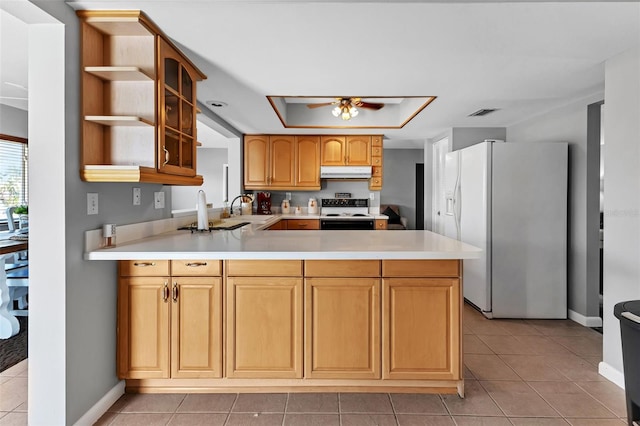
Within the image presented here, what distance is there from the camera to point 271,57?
7.94ft

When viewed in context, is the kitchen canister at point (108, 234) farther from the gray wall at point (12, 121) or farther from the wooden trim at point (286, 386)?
the gray wall at point (12, 121)

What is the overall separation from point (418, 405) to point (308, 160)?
3.88m

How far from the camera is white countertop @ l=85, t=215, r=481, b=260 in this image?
196 cm

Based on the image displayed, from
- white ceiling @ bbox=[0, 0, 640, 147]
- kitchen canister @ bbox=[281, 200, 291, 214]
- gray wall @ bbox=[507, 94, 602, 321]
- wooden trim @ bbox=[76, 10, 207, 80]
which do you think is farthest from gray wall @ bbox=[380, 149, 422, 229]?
wooden trim @ bbox=[76, 10, 207, 80]

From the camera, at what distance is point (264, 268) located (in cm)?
211

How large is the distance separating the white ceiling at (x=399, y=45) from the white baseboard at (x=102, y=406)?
→ 2022 mm

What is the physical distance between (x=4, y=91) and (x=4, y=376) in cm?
283

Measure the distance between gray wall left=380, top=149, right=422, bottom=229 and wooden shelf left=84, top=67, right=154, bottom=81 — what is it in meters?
5.99

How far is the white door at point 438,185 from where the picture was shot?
5.20m

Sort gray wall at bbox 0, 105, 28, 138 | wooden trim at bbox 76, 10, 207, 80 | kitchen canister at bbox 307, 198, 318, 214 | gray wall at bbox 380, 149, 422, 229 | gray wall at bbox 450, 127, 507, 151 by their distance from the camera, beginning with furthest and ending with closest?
gray wall at bbox 380, 149, 422, 229 < kitchen canister at bbox 307, 198, 318, 214 < gray wall at bbox 450, 127, 507, 151 < gray wall at bbox 0, 105, 28, 138 < wooden trim at bbox 76, 10, 207, 80

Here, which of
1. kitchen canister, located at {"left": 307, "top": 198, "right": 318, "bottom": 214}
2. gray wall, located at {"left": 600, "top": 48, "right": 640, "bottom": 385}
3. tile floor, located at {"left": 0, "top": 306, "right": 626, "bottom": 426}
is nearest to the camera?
tile floor, located at {"left": 0, "top": 306, "right": 626, "bottom": 426}

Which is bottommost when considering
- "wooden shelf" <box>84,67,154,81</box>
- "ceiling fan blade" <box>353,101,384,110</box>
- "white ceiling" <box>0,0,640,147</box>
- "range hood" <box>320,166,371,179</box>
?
"range hood" <box>320,166,371,179</box>

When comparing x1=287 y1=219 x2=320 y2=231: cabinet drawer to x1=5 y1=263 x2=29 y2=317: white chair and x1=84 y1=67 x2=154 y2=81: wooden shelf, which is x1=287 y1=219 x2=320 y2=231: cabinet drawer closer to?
x1=5 y1=263 x2=29 y2=317: white chair

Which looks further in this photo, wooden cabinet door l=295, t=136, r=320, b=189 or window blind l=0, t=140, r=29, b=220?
wooden cabinet door l=295, t=136, r=320, b=189
